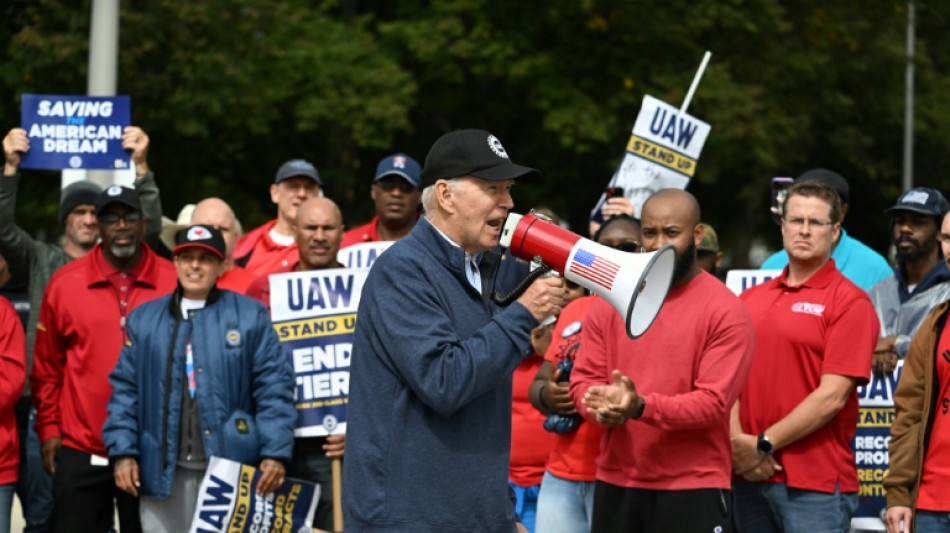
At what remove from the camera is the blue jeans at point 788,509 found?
646cm

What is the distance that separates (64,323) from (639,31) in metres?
14.6

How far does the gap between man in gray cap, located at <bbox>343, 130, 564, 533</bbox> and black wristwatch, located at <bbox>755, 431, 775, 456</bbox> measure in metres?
2.09

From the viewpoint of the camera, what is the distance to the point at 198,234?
25.0 ft

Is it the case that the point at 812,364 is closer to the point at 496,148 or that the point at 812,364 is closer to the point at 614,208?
the point at 496,148

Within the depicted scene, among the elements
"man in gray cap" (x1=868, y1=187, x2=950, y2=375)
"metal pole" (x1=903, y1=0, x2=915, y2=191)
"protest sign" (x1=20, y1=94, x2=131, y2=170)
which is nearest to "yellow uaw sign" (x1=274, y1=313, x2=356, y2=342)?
"protest sign" (x1=20, y1=94, x2=131, y2=170)

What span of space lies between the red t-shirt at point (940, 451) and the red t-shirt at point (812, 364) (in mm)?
457

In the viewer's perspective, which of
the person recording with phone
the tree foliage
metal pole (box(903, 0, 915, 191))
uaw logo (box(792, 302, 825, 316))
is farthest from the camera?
metal pole (box(903, 0, 915, 191))

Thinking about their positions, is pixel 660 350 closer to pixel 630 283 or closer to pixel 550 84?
pixel 630 283

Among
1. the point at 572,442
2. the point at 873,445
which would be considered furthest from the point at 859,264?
the point at 572,442

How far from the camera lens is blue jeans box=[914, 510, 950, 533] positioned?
5930 millimetres

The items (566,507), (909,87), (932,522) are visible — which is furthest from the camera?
(909,87)

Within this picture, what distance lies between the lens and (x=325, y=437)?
7.97 meters

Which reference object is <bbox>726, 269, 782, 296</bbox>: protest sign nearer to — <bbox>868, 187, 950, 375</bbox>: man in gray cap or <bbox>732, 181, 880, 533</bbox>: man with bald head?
<bbox>868, 187, 950, 375</bbox>: man in gray cap

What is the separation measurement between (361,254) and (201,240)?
1366mm
